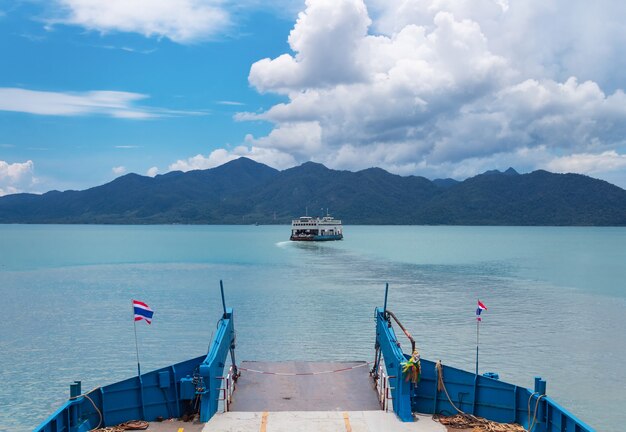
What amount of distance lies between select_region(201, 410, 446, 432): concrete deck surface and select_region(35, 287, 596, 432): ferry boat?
0.03 meters

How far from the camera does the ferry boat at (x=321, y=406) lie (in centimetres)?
1545

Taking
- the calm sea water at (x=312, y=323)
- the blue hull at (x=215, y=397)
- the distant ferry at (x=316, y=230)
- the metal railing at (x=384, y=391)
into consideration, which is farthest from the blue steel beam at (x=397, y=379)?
the distant ferry at (x=316, y=230)

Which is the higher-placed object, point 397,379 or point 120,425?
point 397,379

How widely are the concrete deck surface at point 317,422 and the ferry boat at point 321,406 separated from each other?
1.1 inches

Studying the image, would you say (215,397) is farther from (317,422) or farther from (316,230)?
(316,230)

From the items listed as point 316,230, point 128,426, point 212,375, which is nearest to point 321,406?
point 212,375

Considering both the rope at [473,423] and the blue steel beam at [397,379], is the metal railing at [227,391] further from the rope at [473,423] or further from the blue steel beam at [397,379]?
the rope at [473,423]

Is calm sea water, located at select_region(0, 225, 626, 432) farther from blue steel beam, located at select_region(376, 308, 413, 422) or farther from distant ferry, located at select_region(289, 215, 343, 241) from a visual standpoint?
distant ferry, located at select_region(289, 215, 343, 241)

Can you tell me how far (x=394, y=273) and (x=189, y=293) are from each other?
3334 cm

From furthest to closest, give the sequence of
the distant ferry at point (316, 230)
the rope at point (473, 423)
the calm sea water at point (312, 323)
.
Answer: the distant ferry at point (316, 230), the calm sea water at point (312, 323), the rope at point (473, 423)

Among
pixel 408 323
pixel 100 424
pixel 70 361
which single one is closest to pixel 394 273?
pixel 408 323

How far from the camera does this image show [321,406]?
1788cm

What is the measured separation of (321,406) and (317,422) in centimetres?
216

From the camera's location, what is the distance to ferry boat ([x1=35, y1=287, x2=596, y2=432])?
50.7ft
